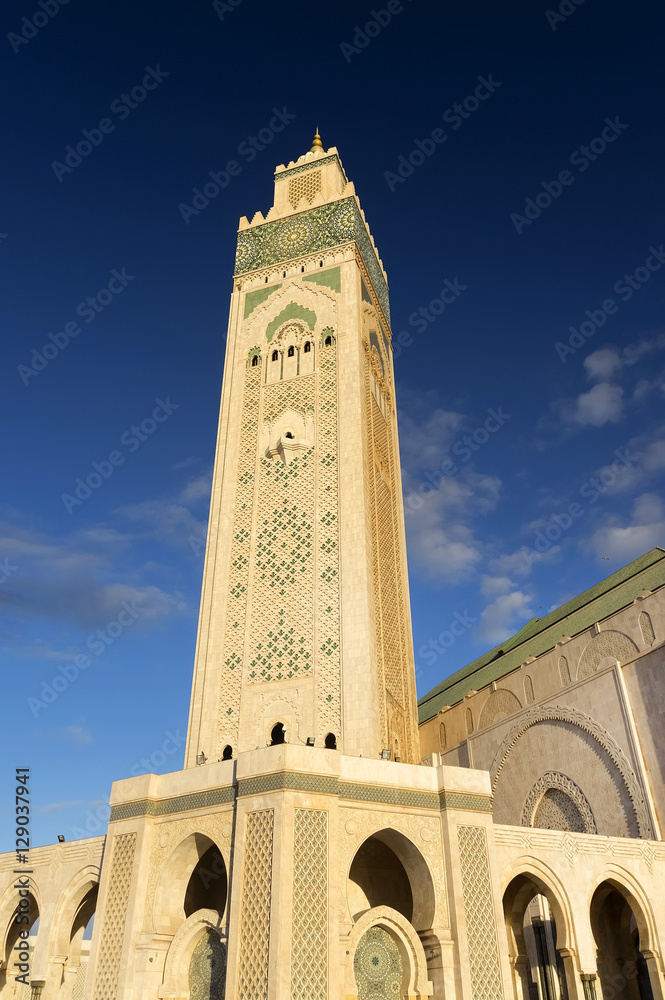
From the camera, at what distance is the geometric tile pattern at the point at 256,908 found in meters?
6.18

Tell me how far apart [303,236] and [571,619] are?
24.9 ft

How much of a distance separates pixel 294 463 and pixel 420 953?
631cm

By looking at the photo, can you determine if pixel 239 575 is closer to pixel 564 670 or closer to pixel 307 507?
pixel 307 507

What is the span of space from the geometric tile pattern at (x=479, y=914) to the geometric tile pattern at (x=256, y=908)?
178 centimetres

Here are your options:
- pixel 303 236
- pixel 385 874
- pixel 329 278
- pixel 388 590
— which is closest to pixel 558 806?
pixel 385 874

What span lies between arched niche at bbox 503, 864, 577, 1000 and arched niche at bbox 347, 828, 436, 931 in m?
1.15

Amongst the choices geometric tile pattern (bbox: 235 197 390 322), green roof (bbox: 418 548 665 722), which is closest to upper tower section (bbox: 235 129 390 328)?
geometric tile pattern (bbox: 235 197 390 322)

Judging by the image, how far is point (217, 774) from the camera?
7453mm

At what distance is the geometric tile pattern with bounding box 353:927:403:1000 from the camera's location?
683cm

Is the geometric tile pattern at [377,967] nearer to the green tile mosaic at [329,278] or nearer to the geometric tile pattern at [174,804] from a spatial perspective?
the geometric tile pattern at [174,804]

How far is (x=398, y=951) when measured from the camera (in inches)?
276

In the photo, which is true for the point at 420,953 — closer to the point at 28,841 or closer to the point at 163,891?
the point at 163,891

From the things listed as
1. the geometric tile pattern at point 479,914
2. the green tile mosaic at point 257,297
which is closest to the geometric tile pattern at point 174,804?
the geometric tile pattern at point 479,914

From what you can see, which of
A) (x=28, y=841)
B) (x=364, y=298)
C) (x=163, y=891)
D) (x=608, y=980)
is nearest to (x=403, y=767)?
(x=163, y=891)
